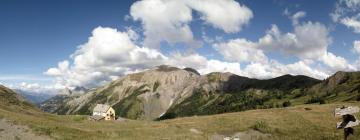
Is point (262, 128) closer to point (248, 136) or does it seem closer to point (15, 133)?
point (248, 136)

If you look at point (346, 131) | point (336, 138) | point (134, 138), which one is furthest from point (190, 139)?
point (346, 131)

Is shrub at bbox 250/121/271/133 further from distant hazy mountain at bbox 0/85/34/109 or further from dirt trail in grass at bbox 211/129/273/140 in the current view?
distant hazy mountain at bbox 0/85/34/109

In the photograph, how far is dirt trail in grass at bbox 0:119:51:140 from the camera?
41966 mm

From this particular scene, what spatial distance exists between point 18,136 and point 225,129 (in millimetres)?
30303

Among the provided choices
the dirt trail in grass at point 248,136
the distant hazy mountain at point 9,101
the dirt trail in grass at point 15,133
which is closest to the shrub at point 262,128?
the dirt trail in grass at point 248,136

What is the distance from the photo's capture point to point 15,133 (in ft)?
147

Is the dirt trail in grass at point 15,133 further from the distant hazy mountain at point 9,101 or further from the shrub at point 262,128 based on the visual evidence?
the distant hazy mountain at point 9,101

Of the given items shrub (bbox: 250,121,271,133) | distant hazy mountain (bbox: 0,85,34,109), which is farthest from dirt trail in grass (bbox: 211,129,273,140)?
distant hazy mountain (bbox: 0,85,34,109)

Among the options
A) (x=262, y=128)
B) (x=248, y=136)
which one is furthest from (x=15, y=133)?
(x=262, y=128)

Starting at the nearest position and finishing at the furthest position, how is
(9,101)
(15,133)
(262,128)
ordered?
1. (15,133)
2. (262,128)
3. (9,101)

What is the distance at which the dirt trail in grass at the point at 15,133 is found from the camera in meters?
42.0

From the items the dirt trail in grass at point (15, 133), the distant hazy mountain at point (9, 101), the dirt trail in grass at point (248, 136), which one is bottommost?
the dirt trail in grass at point (248, 136)

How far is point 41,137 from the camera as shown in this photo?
4416cm

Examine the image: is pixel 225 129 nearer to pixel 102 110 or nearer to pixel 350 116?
pixel 350 116
